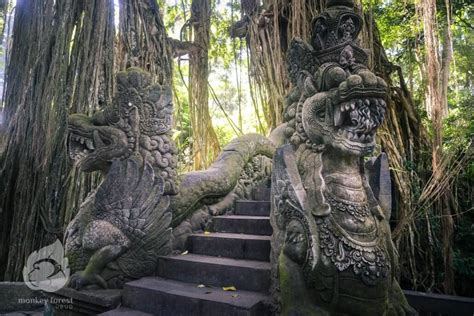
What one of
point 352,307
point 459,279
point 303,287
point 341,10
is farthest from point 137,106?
point 459,279

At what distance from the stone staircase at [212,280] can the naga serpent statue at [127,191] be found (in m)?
0.19

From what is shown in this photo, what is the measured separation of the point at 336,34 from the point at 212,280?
6.40ft

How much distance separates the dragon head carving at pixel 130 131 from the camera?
267 centimetres

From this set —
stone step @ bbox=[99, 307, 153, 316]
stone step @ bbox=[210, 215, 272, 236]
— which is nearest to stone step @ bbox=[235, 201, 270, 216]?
stone step @ bbox=[210, 215, 272, 236]

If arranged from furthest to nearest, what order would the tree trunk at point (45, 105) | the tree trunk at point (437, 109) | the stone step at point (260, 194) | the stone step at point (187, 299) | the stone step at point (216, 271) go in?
1. the stone step at point (260, 194)
2. the tree trunk at point (45, 105)
3. the tree trunk at point (437, 109)
4. the stone step at point (216, 271)
5. the stone step at point (187, 299)

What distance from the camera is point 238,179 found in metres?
3.61

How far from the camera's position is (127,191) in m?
2.63

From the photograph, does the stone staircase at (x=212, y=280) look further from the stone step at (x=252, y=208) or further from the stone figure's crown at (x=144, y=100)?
the stone figure's crown at (x=144, y=100)

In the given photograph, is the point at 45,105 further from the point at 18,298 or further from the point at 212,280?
the point at 212,280

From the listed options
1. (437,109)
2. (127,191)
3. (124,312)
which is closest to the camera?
(124,312)

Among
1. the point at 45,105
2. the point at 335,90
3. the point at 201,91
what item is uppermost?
the point at 201,91

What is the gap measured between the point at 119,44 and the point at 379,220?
3.48 m

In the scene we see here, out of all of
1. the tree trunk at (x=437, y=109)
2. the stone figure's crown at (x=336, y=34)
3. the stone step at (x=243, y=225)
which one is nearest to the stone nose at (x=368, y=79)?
the stone figure's crown at (x=336, y=34)

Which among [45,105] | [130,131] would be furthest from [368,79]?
[45,105]
